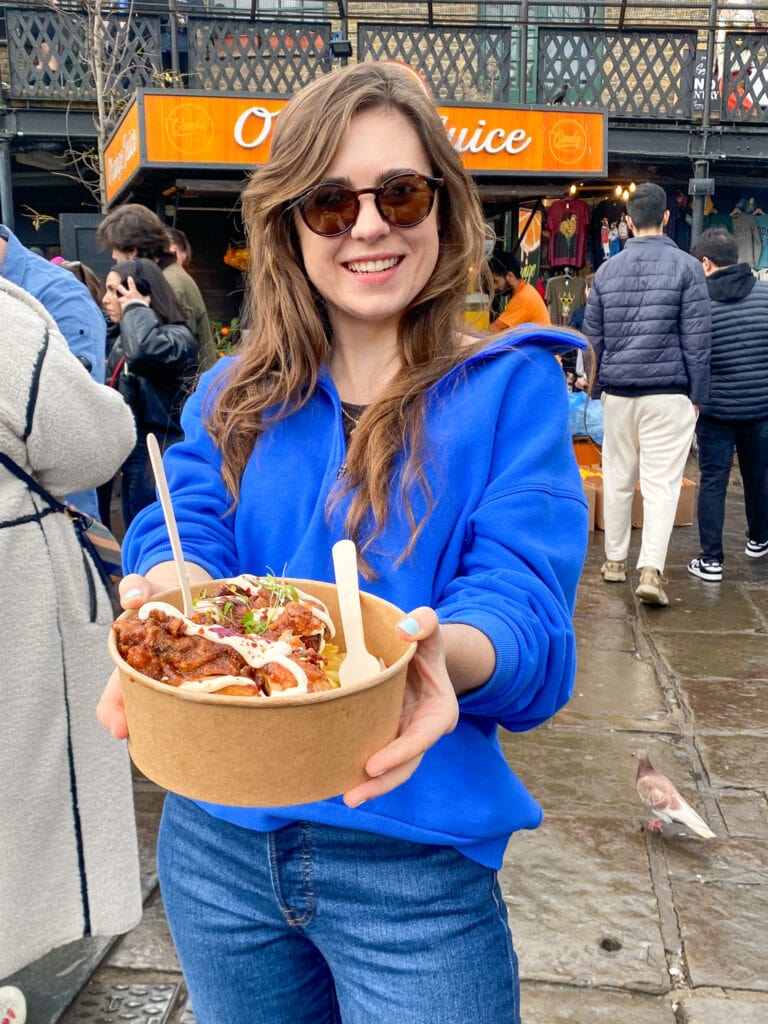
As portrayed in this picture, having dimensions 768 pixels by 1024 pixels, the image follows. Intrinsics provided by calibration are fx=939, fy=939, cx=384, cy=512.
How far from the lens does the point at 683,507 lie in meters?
7.76

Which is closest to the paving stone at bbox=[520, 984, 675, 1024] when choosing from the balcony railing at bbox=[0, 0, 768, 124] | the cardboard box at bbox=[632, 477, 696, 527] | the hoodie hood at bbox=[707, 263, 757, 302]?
the hoodie hood at bbox=[707, 263, 757, 302]

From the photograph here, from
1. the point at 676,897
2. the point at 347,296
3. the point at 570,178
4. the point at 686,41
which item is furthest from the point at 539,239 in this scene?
the point at 347,296

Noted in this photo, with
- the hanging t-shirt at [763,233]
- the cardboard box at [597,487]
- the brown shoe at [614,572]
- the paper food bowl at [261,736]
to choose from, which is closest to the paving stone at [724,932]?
the paper food bowl at [261,736]

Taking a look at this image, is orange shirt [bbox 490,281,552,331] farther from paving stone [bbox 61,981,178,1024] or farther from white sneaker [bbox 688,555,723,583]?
paving stone [bbox 61,981,178,1024]

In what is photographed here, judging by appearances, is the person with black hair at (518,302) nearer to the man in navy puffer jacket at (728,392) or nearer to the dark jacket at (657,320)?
the man in navy puffer jacket at (728,392)

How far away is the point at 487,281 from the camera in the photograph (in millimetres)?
1838

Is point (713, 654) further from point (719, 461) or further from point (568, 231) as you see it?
point (568, 231)

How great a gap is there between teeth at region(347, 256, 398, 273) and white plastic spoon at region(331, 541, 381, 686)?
0.54m

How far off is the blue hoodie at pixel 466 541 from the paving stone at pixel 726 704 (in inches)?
120

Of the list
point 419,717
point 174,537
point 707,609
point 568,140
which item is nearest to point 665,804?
point 419,717

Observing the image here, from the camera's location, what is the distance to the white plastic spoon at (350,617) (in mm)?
1117

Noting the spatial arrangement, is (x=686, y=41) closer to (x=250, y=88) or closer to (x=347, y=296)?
(x=250, y=88)

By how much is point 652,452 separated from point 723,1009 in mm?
3954

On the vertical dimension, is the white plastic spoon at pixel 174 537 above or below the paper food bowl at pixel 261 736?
above
